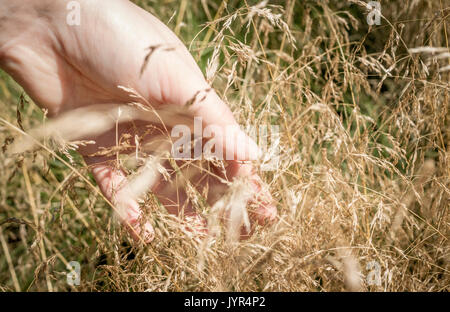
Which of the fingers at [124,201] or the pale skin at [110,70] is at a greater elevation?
the pale skin at [110,70]

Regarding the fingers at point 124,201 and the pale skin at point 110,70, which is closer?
the fingers at point 124,201

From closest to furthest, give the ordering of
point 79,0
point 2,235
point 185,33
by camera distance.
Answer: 1. point 79,0
2. point 2,235
3. point 185,33

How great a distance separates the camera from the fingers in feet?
2.79

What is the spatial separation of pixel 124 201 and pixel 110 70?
38 centimetres

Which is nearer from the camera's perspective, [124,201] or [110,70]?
[124,201]

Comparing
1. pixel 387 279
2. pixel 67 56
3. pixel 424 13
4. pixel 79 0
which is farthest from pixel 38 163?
pixel 424 13

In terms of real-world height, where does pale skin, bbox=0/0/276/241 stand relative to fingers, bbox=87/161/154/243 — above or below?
above

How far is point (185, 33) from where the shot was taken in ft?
5.57

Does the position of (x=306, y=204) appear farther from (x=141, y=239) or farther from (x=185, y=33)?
(x=185, y=33)

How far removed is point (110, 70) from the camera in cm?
105

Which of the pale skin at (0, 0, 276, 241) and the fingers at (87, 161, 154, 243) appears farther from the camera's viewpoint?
the pale skin at (0, 0, 276, 241)

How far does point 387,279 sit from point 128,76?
79 centimetres

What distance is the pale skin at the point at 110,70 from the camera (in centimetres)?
100

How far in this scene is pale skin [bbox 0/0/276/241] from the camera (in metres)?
1.00
